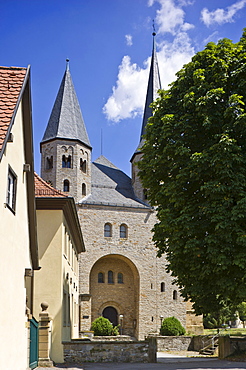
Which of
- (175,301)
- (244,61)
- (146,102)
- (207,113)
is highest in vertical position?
(146,102)

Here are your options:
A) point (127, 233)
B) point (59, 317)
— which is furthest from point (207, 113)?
point (127, 233)

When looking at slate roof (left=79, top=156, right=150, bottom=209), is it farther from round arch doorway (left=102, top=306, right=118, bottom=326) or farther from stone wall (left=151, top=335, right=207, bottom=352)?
stone wall (left=151, top=335, right=207, bottom=352)

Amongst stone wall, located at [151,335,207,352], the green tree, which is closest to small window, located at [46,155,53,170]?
stone wall, located at [151,335,207,352]

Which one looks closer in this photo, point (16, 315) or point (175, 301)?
point (16, 315)

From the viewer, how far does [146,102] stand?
186ft

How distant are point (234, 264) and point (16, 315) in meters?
9.33

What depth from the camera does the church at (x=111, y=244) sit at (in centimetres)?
4709

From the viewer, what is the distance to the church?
47094 mm

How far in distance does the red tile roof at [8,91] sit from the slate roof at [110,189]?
3760 centimetres

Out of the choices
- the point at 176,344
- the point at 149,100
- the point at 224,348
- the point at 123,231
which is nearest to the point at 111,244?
the point at 123,231

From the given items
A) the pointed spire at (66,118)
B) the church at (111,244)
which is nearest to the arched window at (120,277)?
the church at (111,244)

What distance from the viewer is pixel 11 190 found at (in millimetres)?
9828

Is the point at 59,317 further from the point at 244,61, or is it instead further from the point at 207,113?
the point at 244,61

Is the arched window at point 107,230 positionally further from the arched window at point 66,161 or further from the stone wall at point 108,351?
the stone wall at point 108,351
